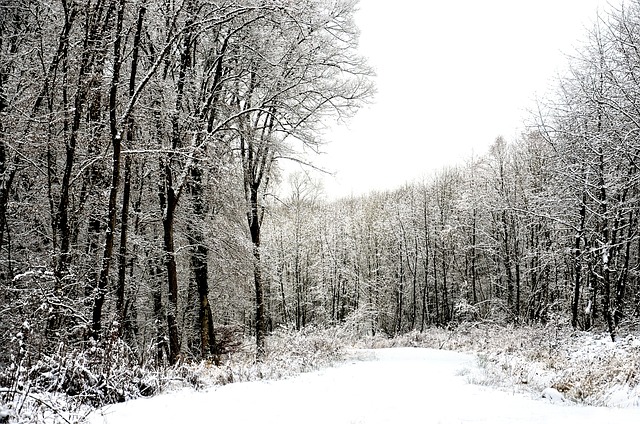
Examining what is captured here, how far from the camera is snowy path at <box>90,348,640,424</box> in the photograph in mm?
4812

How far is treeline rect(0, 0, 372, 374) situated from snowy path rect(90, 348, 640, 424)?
1388mm

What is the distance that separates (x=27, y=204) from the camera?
387 inches

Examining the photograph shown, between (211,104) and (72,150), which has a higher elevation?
(211,104)

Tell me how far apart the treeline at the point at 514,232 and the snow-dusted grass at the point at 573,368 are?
1.50 meters

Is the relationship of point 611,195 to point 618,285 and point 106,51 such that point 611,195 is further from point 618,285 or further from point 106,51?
point 106,51

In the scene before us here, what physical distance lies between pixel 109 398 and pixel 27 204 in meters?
5.94

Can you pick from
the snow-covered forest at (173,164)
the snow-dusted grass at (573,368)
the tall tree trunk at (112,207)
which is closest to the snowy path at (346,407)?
the snow-covered forest at (173,164)

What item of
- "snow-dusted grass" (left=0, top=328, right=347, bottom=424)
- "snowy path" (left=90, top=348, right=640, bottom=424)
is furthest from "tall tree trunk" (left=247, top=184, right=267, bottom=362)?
"snowy path" (left=90, top=348, right=640, bottom=424)

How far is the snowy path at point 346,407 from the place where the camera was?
481 cm

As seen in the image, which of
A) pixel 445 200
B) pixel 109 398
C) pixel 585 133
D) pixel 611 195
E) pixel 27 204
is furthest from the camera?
pixel 445 200

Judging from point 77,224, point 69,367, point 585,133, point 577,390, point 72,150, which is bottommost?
point 577,390

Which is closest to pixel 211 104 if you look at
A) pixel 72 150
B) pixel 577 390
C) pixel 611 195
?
pixel 72 150

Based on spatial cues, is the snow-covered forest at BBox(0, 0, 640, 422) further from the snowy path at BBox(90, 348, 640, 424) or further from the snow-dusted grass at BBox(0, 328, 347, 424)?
the snowy path at BBox(90, 348, 640, 424)

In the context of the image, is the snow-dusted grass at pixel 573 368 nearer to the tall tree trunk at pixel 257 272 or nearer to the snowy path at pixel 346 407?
the snowy path at pixel 346 407
